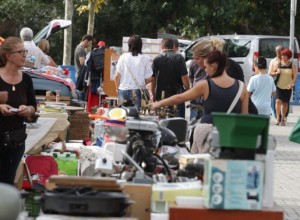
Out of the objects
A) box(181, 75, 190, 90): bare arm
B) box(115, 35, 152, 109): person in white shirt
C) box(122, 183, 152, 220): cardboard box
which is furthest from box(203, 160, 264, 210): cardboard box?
box(115, 35, 152, 109): person in white shirt

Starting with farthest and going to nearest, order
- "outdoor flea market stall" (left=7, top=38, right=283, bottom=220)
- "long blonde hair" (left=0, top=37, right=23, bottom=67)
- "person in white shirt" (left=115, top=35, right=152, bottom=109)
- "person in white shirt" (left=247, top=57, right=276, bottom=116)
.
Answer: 1. "person in white shirt" (left=247, top=57, right=276, bottom=116)
2. "person in white shirt" (left=115, top=35, right=152, bottom=109)
3. "long blonde hair" (left=0, top=37, right=23, bottom=67)
4. "outdoor flea market stall" (left=7, top=38, right=283, bottom=220)

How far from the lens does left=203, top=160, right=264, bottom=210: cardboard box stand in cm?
741

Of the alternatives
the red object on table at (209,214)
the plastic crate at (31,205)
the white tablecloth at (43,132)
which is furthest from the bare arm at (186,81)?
the red object on table at (209,214)

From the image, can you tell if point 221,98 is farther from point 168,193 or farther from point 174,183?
point 168,193

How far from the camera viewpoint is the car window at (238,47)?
32.5 m

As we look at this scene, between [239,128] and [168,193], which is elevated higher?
[239,128]

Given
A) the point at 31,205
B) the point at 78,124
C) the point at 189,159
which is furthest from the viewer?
the point at 78,124

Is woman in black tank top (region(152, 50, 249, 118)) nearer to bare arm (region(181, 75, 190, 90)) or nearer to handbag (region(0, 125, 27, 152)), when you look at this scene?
handbag (region(0, 125, 27, 152))

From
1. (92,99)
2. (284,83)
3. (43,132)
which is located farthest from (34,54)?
(284,83)

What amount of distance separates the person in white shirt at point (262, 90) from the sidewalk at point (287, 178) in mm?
759

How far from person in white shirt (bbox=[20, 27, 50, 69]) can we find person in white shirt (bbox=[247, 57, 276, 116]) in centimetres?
357

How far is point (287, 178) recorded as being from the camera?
1523cm

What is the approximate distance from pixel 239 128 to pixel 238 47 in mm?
25278

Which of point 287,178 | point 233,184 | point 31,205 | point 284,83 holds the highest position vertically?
point 233,184
